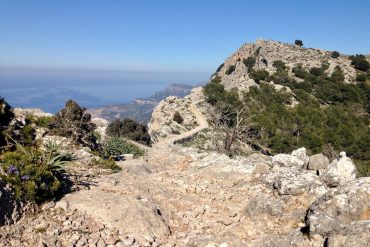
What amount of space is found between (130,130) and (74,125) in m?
25.1

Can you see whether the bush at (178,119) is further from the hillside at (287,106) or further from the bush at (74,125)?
the bush at (74,125)

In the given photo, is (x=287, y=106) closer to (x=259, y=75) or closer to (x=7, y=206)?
(x=259, y=75)

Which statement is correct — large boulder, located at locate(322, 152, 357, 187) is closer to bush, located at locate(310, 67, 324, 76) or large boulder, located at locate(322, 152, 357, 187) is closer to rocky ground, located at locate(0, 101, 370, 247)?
rocky ground, located at locate(0, 101, 370, 247)

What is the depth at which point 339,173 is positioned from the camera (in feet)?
37.9

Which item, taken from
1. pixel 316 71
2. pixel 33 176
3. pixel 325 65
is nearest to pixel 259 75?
pixel 316 71

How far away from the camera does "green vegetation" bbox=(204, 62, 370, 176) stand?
46000mm

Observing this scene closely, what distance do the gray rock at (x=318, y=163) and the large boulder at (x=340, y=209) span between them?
4893 millimetres

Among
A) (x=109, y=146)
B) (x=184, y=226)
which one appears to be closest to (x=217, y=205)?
(x=184, y=226)

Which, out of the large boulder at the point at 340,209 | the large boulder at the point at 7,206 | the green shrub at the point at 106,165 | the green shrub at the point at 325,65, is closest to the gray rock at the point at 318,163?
the large boulder at the point at 340,209

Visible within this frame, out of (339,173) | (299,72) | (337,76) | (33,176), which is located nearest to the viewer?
(33,176)

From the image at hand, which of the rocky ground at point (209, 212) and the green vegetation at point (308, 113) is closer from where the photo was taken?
the rocky ground at point (209, 212)

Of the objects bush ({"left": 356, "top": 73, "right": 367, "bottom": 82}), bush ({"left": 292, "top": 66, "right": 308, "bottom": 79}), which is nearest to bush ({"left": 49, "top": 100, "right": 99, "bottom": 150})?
bush ({"left": 292, "top": 66, "right": 308, "bottom": 79})

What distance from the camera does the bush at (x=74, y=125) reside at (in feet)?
61.1

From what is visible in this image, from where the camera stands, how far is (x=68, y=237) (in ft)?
26.4
